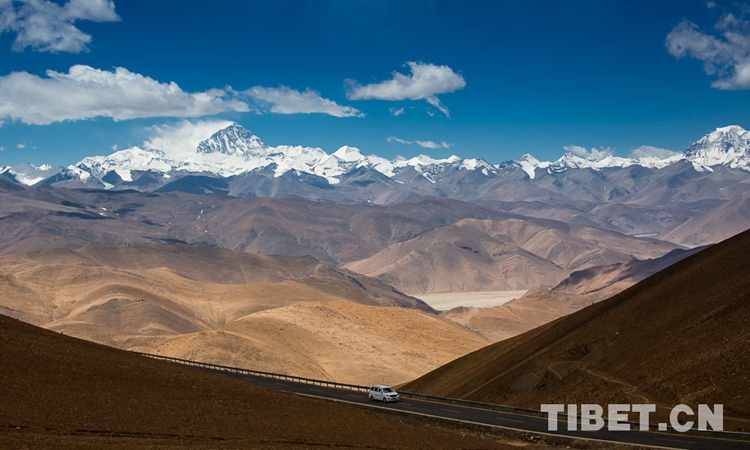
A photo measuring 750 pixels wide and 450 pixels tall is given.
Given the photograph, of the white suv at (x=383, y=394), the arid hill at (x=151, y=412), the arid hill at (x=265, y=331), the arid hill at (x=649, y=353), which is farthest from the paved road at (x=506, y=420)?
the arid hill at (x=265, y=331)

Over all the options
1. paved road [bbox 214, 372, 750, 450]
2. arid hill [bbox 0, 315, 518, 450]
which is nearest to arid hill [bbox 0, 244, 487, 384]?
paved road [bbox 214, 372, 750, 450]

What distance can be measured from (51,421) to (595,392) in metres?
36.1

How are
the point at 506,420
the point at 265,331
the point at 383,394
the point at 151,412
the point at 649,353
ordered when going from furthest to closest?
1. the point at 265,331
2. the point at 383,394
3. the point at 649,353
4. the point at 506,420
5. the point at 151,412

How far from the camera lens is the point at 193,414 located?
128 ft

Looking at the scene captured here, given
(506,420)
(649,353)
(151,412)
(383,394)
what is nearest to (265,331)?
(383,394)

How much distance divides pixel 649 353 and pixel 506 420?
13810 millimetres

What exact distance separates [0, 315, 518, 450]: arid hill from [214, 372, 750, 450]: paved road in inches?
101

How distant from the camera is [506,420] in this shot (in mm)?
46188

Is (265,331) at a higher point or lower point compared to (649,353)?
higher

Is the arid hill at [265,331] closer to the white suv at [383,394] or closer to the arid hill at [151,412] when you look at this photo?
the white suv at [383,394]

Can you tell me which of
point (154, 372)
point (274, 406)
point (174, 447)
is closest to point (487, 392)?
point (274, 406)

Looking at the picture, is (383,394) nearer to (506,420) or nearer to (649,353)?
(506,420)

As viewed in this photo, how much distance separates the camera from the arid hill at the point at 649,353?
44844 millimetres

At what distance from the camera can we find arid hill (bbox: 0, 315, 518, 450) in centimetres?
3281
